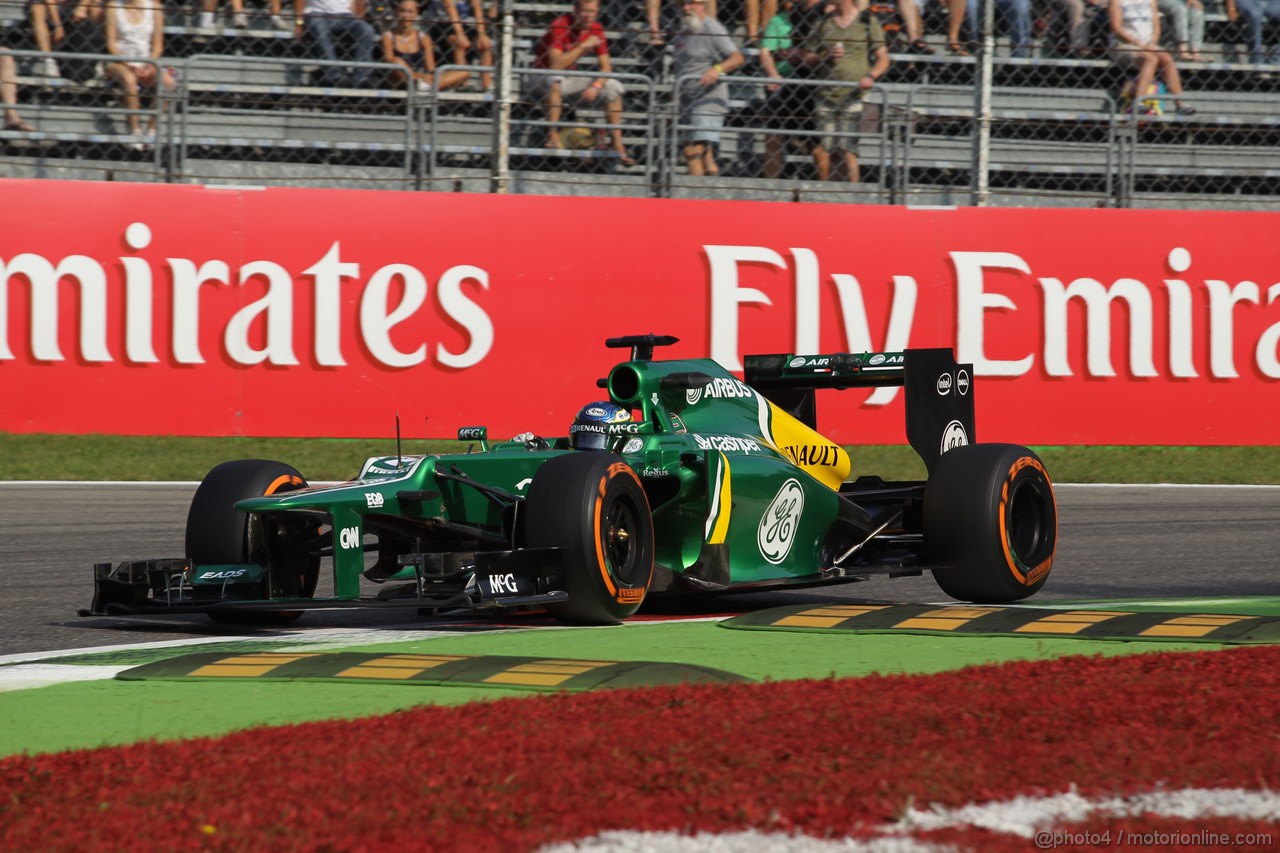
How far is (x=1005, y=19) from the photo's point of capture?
13906mm

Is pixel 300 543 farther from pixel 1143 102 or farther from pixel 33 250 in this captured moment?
pixel 1143 102

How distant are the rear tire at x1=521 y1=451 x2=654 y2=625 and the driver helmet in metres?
0.63

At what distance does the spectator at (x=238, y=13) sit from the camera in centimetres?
1325

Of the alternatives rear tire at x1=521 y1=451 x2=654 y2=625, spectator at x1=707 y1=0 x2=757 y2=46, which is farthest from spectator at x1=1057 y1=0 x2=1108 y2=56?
rear tire at x1=521 y1=451 x2=654 y2=625

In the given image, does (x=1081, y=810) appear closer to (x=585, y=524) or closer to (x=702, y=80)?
(x=585, y=524)

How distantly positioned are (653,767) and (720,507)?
318cm

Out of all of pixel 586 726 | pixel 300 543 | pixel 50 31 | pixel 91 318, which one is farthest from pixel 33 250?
pixel 586 726

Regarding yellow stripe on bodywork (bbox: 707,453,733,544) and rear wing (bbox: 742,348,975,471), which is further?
rear wing (bbox: 742,348,975,471)

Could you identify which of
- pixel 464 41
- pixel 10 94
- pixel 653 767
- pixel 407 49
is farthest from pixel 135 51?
pixel 653 767

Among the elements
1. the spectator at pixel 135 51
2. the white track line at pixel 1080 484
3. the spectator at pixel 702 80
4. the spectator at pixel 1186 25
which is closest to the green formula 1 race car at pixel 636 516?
the white track line at pixel 1080 484

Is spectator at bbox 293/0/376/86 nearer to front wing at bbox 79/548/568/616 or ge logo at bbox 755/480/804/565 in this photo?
ge logo at bbox 755/480/804/565

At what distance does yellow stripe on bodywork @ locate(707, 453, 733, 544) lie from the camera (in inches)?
262

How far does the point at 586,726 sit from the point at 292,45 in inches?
403

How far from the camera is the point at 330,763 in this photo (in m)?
3.61
